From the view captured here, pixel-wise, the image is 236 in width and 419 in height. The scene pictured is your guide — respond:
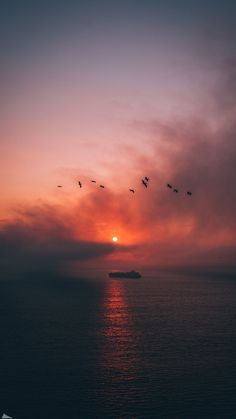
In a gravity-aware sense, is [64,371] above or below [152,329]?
below

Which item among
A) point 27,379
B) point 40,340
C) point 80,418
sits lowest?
point 80,418

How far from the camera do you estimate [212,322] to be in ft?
547

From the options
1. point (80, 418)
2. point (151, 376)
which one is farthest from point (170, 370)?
point (80, 418)

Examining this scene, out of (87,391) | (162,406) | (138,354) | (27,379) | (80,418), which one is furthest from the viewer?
(138,354)

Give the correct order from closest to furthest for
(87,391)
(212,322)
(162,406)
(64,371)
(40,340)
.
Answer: (162,406), (87,391), (64,371), (40,340), (212,322)

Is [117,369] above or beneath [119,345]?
beneath

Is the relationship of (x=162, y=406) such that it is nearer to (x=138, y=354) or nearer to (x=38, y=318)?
(x=138, y=354)

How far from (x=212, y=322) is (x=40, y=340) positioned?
7985 centimetres

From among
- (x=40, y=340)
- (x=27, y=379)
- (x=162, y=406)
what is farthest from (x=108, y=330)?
(x=162, y=406)

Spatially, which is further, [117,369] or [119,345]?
[119,345]

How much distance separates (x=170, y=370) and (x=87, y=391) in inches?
978

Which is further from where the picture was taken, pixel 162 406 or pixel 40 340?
pixel 40 340

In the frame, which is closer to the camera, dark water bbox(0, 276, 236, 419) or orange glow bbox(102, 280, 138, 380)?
dark water bbox(0, 276, 236, 419)

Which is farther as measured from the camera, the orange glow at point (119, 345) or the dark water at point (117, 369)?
the orange glow at point (119, 345)
